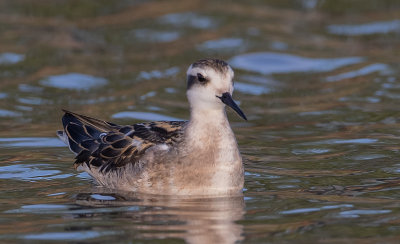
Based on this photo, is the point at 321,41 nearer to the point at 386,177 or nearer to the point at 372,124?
the point at 372,124

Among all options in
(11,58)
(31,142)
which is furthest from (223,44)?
(31,142)

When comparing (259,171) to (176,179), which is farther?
(259,171)

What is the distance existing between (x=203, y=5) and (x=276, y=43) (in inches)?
131

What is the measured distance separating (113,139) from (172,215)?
6.68 ft

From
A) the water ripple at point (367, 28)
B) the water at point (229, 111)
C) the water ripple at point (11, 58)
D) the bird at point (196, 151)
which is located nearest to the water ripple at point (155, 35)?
the water at point (229, 111)

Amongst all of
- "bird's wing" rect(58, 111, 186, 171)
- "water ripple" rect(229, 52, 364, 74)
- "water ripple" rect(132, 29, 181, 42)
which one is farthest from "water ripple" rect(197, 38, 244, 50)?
"bird's wing" rect(58, 111, 186, 171)

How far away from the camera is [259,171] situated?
1216 centimetres

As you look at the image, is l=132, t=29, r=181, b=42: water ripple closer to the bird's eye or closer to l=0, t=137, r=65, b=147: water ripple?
l=0, t=137, r=65, b=147: water ripple

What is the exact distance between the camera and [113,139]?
452 inches

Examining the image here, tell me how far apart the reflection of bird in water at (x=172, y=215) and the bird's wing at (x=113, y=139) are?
1.44ft

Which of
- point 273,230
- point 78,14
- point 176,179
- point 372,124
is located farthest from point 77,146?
point 78,14

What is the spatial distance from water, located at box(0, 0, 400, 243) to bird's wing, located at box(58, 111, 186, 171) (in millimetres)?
392

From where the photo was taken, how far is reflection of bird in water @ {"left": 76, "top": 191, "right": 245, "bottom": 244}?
899 cm

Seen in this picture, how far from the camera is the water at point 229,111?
9.48 meters
